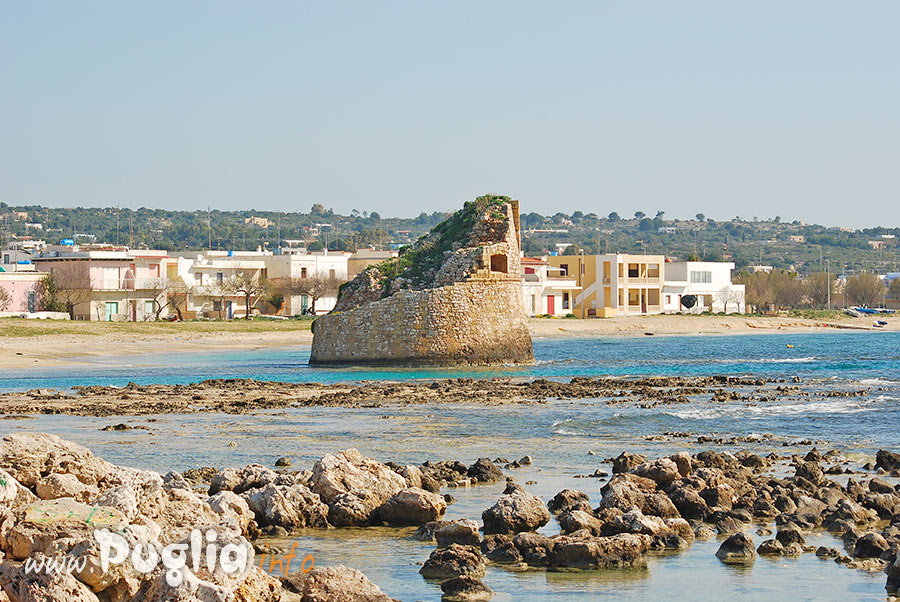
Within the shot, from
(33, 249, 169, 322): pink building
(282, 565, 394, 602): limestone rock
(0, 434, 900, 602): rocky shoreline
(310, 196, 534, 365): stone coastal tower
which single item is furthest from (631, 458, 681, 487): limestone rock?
(33, 249, 169, 322): pink building

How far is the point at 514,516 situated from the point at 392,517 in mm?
1434

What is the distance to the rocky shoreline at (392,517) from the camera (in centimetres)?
820

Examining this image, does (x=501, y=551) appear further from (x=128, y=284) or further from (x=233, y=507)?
(x=128, y=284)

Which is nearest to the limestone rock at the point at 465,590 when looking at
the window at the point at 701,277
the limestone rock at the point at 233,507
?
the limestone rock at the point at 233,507

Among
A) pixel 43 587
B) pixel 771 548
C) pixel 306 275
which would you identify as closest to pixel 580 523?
pixel 771 548

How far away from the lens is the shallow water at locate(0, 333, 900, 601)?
1038cm

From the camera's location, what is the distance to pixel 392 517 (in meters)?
12.8

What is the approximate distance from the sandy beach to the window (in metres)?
13.9

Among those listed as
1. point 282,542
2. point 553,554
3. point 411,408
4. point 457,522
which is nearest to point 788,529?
point 553,554

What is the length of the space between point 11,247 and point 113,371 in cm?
6477

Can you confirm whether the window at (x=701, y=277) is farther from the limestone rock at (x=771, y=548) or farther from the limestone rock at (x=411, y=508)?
the limestone rock at (x=771, y=548)

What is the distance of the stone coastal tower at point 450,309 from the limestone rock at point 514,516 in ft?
82.5

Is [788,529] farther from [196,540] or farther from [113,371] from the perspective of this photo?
[113,371]

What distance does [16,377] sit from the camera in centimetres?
3559
